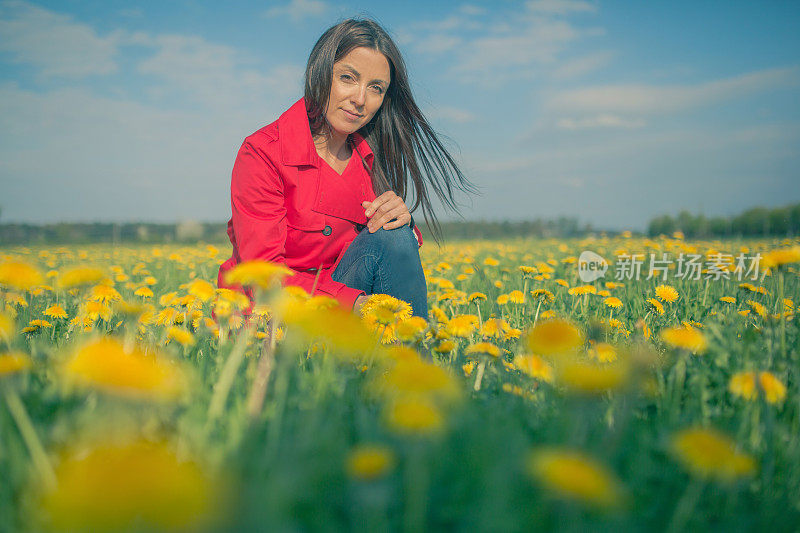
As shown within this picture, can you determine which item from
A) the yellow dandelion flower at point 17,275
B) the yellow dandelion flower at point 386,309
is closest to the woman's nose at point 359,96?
the yellow dandelion flower at point 386,309

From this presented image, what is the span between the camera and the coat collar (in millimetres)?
2910

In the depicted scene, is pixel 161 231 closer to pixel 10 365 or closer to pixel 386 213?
pixel 386 213

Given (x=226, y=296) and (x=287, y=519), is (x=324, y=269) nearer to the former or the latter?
(x=226, y=296)

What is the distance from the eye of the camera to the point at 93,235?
61.1ft

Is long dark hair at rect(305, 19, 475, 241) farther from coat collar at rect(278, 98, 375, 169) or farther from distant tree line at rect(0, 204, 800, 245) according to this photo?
distant tree line at rect(0, 204, 800, 245)

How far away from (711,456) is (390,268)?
7.09ft

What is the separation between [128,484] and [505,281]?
424cm

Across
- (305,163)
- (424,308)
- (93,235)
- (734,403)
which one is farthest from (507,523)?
(93,235)

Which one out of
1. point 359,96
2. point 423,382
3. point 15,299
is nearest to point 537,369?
point 423,382

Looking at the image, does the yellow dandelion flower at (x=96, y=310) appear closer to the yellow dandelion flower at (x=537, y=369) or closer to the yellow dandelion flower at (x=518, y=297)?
the yellow dandelion flower at (x=537, y=369)

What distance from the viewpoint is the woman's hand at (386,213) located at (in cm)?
291

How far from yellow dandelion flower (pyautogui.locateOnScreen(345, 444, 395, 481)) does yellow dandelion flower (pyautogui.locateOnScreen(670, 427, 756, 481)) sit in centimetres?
49

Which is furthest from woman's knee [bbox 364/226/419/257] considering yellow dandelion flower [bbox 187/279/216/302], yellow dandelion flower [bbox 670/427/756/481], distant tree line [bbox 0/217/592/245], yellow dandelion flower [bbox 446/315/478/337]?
distant tree line [bbox 0/217/592/245]

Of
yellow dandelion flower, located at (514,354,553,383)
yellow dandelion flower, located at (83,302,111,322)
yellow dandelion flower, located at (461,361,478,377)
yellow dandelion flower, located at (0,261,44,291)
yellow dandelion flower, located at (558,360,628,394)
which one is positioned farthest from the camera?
yellow dandelion flower, located at (83,302,111,322)
